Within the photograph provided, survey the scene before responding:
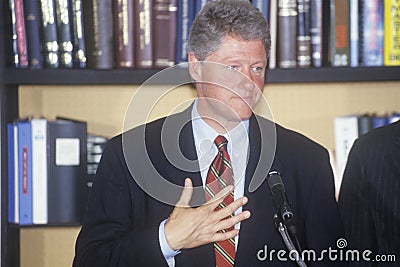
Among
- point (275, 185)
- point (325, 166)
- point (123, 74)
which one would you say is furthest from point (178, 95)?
point (275, 185)

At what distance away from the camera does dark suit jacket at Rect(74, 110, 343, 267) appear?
157 cm

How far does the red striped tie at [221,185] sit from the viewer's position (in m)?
1.58

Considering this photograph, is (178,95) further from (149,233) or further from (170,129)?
(149,233)

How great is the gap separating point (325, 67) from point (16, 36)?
0.70 m

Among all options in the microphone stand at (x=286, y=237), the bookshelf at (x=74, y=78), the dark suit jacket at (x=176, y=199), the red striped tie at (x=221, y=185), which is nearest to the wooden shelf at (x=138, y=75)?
the bookshelf at (x=74, y=78)

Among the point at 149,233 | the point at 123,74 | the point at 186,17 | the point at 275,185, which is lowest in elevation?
the point at 149,233

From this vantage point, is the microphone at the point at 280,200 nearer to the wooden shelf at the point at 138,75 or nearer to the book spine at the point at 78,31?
the wooden shelf at the point at 138,75

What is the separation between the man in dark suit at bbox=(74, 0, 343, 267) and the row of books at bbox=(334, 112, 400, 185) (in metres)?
0.23

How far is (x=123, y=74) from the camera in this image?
6.00 ft

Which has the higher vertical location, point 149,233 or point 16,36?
point 16,36

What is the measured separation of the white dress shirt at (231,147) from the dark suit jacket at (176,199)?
0.01m

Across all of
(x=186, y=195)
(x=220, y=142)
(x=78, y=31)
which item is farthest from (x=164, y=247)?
(x=78, y=31)

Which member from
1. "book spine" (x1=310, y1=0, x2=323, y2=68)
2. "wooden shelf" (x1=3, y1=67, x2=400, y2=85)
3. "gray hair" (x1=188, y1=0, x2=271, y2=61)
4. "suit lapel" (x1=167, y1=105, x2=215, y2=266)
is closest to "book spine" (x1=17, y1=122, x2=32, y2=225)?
"wooden shelf" (x1=3, y1=67, x2=400, y2=85)

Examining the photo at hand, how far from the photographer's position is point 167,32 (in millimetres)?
1834
